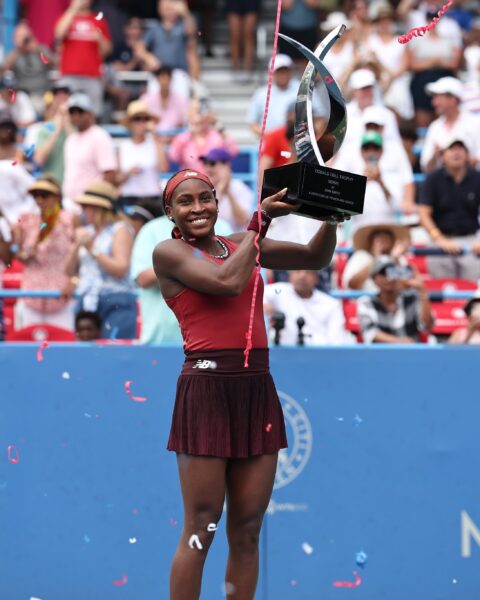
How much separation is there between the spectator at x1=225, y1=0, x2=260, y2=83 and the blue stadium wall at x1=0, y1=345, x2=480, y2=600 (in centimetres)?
712

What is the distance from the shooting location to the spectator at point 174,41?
12305mm

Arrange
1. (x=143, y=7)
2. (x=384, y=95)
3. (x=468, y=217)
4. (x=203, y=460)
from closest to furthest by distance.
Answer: (x=203, y=460) → (x=468, y=217) → (x=384, y=95) → (x=143, y=7)

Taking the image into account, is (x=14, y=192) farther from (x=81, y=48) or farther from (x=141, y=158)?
(x=81, y=48)

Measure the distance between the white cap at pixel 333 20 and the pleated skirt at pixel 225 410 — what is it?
7128 millimetres

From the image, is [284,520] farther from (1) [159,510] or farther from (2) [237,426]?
(2) [237,426]

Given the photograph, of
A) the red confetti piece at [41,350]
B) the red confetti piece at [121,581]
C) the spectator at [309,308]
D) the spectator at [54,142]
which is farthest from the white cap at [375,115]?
the red confetti piece at [121,581]

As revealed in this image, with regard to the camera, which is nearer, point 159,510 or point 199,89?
point 159,510

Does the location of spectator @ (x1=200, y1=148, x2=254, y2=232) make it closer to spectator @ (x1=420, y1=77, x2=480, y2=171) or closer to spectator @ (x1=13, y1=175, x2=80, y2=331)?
spectator @ (x1=13, y1=175, x2=80, y2=331)

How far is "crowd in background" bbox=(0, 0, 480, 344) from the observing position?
7.79 metres

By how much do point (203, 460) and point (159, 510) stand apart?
1754mm

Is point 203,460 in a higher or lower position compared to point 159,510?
higher

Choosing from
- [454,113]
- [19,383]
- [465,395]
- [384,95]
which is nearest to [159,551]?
[19,383]

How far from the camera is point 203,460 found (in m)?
4.87

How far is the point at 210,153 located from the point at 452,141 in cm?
188
